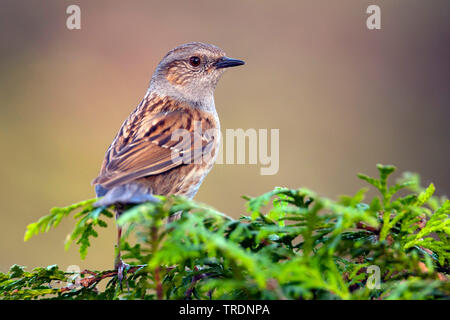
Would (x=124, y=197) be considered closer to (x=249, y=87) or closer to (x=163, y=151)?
(x=163, y=151)

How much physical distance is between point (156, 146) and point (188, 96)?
4.21 feet

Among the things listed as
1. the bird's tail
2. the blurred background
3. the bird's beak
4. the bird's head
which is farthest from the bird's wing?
the blurred background

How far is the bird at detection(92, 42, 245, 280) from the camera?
9.51 feet

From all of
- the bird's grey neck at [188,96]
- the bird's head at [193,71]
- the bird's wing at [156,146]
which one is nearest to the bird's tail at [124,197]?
the bird's wing at [156,146]

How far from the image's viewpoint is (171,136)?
3.56 meters

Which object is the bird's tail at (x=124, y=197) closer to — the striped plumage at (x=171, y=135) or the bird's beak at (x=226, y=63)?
the striped plumage at (x=171, y=135)

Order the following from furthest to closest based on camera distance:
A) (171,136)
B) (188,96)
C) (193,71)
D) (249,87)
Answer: (249,87) < (193,71) < (188,96) < (171,136)

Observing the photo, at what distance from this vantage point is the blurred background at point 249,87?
7.55m

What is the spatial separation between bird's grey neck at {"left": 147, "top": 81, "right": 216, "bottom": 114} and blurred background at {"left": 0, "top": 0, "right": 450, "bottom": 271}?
8.69ft

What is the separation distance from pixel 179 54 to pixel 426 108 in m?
5.92

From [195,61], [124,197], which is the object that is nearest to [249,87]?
[195,61]

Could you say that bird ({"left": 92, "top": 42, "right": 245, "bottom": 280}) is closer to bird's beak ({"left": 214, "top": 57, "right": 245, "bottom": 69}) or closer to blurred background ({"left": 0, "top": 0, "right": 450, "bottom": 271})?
bird's beak ({"left": 214, "top": 57, "right": 245, "bottom": 69})

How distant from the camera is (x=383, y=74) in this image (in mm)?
→ 9312
